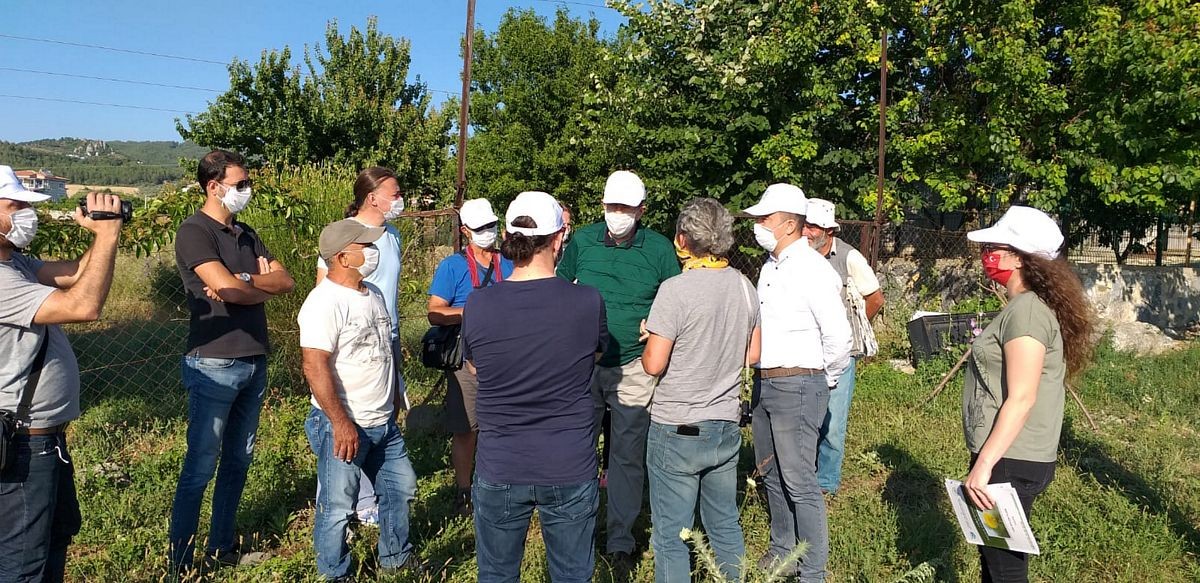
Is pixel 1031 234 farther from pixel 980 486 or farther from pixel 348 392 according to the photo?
pixel 348 392

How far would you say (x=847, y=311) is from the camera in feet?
15.1

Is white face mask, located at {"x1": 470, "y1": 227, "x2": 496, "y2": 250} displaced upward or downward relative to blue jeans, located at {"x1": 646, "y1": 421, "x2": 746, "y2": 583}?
upward

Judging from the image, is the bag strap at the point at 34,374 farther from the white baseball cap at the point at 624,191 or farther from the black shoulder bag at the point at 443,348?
the white baseball cap at the point at 624,191

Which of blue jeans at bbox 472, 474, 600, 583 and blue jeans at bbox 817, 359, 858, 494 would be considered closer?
blue jeans at bbox 472, 474, 600, 583

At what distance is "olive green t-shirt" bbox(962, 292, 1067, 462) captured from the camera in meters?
2.48

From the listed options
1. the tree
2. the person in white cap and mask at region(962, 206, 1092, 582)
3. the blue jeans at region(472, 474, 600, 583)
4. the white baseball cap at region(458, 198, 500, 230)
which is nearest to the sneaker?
the white baseball cap at region(458, 198, 500, 230)

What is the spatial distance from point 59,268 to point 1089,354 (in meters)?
3.79

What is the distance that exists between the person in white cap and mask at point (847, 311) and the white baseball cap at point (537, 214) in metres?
2.32

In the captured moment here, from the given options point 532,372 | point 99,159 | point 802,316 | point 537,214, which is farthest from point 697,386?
point 99,159

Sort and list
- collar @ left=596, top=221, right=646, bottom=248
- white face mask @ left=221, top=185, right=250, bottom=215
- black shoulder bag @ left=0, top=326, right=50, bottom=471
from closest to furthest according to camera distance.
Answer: black shoulder bag @ left=0, top=326, right=50, bottom=471
white face mask @ left=221, top=185, right=250, bottom=215
collar @ left=596, top=221, right=646, bottom=248

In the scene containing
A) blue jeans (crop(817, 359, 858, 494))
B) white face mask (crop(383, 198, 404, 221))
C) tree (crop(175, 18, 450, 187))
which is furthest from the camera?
tree (crop(175, 18, 450, 187))

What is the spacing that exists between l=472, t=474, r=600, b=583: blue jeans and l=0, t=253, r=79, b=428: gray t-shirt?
1414mm

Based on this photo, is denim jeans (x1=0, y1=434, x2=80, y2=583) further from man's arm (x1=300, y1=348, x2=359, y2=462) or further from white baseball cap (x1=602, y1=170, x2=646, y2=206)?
white baseball cap (x1=602, y1=170, x2=646, y2=206)

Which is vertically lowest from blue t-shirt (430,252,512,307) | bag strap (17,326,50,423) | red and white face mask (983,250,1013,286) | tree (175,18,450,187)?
bag strap (17,326,50,423)
